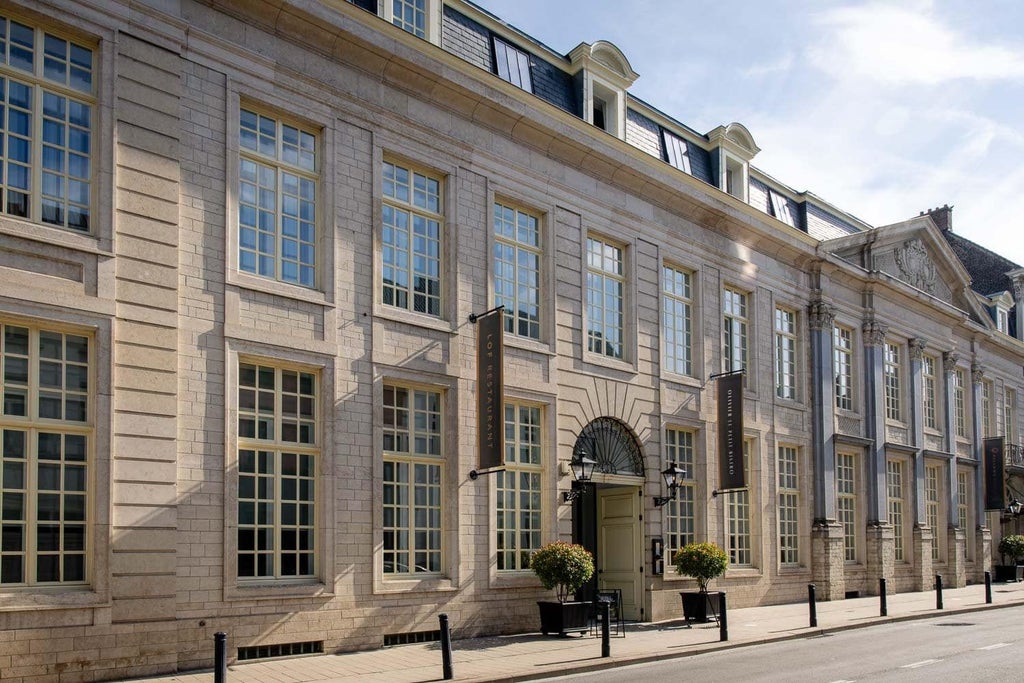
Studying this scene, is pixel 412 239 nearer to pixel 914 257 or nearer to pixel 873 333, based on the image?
pixel 873 333

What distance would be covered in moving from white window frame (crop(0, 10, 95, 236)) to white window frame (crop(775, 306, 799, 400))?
58.6ft

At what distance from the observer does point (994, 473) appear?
3659cm

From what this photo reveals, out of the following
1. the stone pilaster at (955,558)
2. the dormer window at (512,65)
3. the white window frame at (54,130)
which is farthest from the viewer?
the stone pilaster at (955,558)

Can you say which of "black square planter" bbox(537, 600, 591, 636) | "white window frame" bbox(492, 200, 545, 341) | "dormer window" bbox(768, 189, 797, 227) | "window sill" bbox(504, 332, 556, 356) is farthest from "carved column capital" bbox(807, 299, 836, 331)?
"black square planter" bbox(537, 600, 591, 636)

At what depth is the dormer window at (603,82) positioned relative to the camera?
21.0 metres

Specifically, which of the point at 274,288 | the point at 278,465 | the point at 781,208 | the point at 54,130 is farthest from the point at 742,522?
the point at 54,130

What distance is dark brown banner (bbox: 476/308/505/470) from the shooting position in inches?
661

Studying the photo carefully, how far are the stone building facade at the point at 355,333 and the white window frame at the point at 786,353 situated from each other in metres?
0.08

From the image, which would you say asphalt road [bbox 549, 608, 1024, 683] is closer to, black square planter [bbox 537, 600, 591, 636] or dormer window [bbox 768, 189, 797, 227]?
black square planter [bbox 537, 600, 591, 636]

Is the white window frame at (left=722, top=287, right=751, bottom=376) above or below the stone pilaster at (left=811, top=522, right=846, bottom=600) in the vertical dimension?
above

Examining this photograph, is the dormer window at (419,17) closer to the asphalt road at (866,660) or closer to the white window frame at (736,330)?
the white window frame at (736,330)

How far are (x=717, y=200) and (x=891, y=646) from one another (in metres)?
11.1

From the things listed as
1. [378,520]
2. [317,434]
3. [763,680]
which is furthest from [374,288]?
[763,680]

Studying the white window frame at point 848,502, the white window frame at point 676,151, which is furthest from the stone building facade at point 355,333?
the white window frame at point 848,502
